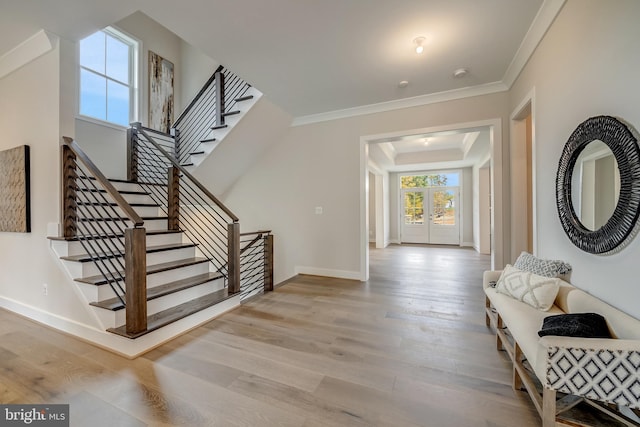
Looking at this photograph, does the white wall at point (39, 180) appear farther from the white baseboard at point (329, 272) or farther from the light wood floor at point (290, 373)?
the white baseboard at point (329, 272)

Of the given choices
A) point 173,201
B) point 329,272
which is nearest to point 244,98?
point 173,201

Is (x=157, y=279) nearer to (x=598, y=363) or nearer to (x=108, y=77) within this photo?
(x=598, y=363)

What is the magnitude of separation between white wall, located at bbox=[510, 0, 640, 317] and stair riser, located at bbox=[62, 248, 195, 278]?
345cm

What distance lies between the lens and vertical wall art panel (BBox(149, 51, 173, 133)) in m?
5.01

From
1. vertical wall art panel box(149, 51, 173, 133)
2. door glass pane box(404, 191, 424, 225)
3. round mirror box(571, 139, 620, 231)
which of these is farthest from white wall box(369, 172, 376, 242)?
round mirror box(571, 139, 620, 231)

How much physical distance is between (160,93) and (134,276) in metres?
4.70

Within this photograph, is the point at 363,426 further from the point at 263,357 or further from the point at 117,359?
the point at 117,359

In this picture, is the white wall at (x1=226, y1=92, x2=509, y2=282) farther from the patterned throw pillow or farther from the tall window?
the tall window

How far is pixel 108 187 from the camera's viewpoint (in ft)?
7.10

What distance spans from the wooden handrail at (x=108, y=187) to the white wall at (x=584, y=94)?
3112 mm

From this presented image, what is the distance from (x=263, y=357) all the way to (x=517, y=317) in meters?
1.80

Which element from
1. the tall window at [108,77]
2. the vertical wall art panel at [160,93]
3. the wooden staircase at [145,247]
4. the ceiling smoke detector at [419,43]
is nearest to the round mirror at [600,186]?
the ceiling smoke detector at [419,43]

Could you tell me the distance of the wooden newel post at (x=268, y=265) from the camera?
12.0 ft

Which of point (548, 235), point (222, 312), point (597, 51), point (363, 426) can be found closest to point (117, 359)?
point (222, 312)
